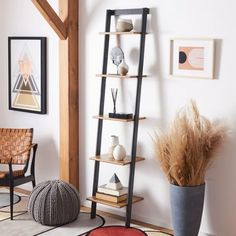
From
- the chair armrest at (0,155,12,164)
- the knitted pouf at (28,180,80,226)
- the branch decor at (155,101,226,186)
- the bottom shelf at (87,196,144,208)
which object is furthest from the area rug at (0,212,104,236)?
the branch decor at (155,101,226,186)

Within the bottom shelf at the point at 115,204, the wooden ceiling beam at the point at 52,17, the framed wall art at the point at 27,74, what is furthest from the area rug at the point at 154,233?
the wooden ceiling beam at the point at 52,17

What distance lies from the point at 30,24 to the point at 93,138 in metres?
1.51

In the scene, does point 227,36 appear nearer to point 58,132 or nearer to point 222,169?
point 222,169

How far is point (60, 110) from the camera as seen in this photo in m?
5.16

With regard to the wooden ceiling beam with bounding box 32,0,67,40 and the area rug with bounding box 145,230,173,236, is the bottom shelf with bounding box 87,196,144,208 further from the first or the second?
the wooden ceiling beam with bounding box 32,0,67,40

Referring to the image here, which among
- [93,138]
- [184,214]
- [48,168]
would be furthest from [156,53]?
[48,168]

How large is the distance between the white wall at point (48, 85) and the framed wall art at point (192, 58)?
4.79ft

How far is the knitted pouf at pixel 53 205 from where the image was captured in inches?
178

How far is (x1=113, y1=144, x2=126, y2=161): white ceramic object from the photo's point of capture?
179 inches

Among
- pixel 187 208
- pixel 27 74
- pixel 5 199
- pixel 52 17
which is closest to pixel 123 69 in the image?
pixel 52 17

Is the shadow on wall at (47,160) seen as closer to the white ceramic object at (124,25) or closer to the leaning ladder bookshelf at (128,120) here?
the leaning ladder bookshelf at (128,120)

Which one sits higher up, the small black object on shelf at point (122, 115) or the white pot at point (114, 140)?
the small black object on shelf at point (122, 115)

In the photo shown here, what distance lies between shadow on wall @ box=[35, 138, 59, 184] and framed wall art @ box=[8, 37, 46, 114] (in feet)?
1.19

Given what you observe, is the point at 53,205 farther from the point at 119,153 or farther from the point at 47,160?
the point at 47,160
